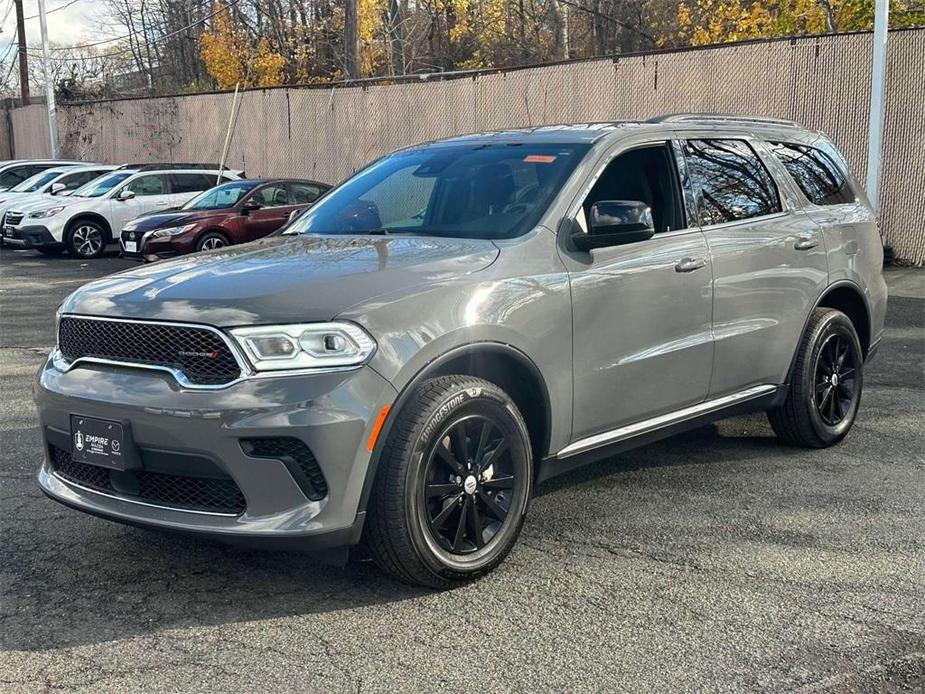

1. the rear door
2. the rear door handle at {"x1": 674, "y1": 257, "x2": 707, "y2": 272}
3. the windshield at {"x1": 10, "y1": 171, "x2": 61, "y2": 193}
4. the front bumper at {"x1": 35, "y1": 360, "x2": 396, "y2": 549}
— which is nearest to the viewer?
the front bumper at {"x1": 35, "y1": 360, "x2": 396, "y2": 549}

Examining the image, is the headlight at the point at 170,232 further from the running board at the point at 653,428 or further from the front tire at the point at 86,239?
the running board at the point at 653,428

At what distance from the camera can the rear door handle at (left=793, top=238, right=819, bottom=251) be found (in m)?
5.72

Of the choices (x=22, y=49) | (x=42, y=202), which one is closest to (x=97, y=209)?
(x=42, y=202)

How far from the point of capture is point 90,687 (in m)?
3.31

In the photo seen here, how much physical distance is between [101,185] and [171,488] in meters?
17.1

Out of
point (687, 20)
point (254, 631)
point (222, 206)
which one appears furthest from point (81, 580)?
point (687, 20)

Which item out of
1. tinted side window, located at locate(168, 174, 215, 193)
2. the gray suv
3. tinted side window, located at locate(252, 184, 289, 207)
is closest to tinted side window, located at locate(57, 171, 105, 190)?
tinted side window, located at locate(168, 174, 215, 193)

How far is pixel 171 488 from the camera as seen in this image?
3840 millimetres

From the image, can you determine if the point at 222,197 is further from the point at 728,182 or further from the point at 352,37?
the point at 728,182

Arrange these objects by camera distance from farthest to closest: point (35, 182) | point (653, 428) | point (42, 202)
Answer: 1. point (35, 182)
2. point (42, 202)
3. point (653, 428)

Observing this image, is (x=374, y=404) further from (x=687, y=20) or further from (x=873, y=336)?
(x=687, y=20)

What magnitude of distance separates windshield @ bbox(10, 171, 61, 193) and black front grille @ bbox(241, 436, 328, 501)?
2049 centimetres

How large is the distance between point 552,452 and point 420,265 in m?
0.99

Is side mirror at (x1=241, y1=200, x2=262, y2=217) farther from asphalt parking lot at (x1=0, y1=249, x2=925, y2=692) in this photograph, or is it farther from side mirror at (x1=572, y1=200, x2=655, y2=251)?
side mirror at (x1=572, y1=200, x2=655, y2=251)
